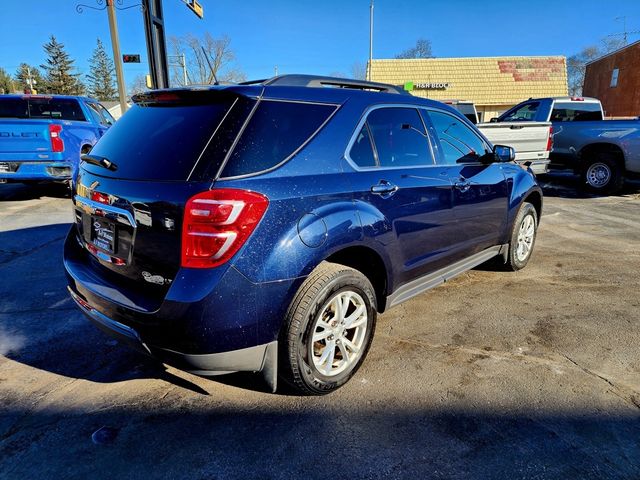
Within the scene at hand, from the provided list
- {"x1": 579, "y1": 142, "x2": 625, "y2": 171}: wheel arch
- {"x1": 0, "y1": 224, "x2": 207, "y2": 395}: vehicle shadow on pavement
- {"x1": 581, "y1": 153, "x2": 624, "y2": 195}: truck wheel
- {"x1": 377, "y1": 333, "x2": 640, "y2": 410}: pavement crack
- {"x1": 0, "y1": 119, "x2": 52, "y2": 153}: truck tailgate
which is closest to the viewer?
{"x1": 377, "y1": 333, "x2": 640, "y2": 410}: pavement crack

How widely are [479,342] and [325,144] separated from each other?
76.5 inches

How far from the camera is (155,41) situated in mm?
12188

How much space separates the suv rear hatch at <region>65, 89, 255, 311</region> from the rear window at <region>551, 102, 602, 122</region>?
36.4ft

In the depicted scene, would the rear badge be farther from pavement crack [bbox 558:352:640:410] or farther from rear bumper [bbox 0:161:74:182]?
rear bumper [bbox 0:161:74:182]

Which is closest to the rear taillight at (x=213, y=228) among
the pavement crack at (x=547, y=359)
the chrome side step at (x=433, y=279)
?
the chrome side step at (x=433, y=279)

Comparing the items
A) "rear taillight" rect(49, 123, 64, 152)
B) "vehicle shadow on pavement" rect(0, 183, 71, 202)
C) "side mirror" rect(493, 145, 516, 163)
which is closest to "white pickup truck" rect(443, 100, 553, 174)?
"side mirror" rect(493, 145, 516, 163)

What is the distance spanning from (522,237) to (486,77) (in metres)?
32.6

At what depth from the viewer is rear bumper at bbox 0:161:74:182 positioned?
8.03 meters

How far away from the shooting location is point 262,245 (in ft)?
6.92

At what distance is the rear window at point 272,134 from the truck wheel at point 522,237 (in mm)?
2900

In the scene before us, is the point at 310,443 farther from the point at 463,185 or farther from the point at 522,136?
the point at 522,136

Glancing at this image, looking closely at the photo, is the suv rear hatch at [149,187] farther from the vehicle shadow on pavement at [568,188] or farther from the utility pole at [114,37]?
the utility pole at [114,37]

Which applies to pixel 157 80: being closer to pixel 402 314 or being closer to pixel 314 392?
pixel 402 314

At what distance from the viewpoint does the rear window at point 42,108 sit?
8.79 metres
